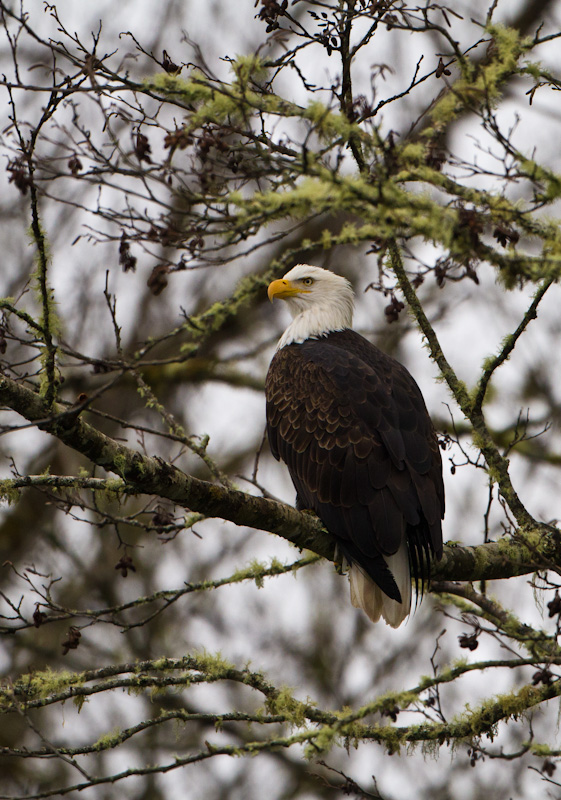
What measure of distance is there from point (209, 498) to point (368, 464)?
4.26ft

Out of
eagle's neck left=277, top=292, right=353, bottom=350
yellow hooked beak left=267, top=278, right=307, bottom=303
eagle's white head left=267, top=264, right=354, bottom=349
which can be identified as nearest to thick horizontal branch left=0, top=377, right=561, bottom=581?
eagle's neck left=277, top=292, right=353, bottom=350

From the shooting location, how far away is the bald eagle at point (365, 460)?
4.67m

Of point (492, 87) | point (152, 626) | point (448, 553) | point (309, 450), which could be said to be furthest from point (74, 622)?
point (492, 87)

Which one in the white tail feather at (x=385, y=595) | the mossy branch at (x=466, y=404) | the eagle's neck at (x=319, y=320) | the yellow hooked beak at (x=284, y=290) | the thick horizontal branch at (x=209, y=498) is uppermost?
the yellow hooked beak at (x=284, y=290)

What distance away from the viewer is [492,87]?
2.86 m

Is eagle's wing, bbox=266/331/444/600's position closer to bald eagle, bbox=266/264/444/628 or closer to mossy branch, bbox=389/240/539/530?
bald eagle, bbox=266/264/444/628

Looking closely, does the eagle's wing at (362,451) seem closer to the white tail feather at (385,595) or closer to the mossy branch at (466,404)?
the white tail feather at (385,595)

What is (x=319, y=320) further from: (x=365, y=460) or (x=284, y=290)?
(x=365, y=460)

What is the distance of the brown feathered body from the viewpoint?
15.3 feet

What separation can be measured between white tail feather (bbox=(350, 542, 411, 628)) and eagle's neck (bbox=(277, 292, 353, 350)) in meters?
1.73

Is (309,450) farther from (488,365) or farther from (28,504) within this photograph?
(28,504)

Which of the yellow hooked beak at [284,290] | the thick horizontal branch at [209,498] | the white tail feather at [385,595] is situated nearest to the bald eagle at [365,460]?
the white tail feather at [385,595]

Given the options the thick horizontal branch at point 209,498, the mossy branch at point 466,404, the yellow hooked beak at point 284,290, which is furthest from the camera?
the yellow hooked beak at point 284,290

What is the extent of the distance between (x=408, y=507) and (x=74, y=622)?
23.1 feet
